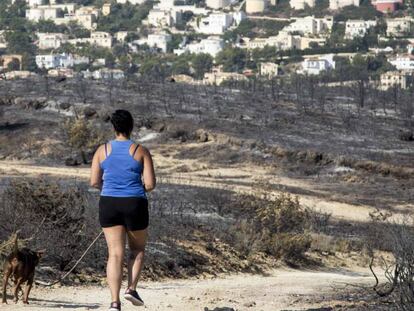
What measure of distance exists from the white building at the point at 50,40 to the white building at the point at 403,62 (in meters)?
42.3

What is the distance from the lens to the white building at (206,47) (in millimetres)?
144325

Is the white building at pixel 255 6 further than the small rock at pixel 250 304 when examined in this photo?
Yes

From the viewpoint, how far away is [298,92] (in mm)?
62531

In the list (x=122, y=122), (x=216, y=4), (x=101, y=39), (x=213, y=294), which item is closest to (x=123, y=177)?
(x=122, y=122)

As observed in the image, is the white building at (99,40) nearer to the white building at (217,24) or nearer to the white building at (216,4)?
the white building at (217,24)

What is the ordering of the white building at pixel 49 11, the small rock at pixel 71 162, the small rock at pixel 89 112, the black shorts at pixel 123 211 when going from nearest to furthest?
the black shorts at pixel 123 211 < the small rock at pixel 71 162 < the small rock at pixel 89 112 < the white building at pixel 49 11

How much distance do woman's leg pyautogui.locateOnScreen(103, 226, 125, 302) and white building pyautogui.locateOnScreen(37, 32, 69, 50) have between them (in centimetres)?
13336

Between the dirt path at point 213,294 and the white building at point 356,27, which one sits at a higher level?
the dirt path at point 213,294

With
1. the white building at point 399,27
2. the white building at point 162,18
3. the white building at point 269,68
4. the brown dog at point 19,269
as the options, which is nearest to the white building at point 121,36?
the white building at point 162,18

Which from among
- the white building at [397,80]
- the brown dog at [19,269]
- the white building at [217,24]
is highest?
the brown dog at [19,269]

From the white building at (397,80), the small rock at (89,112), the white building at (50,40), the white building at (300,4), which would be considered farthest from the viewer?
the white building at (300,4)

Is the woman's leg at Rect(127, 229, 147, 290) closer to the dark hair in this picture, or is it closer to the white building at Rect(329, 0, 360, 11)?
the dark hair

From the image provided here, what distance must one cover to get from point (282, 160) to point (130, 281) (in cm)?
2811

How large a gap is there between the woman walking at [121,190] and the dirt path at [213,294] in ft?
5.16
